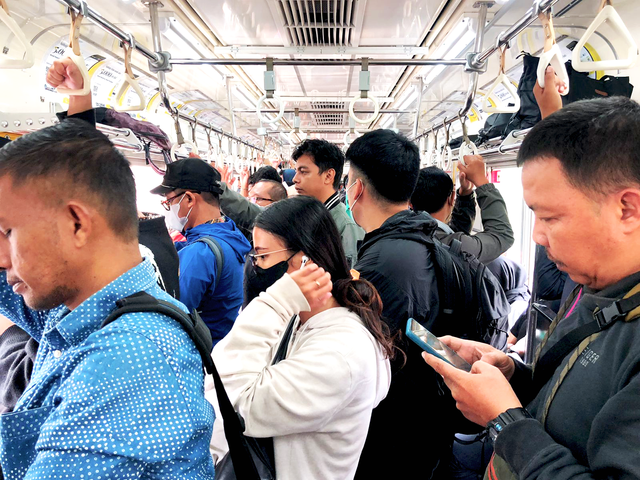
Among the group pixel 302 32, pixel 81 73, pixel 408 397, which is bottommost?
pixel 408 397

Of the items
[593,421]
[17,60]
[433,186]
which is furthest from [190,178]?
[593,421]

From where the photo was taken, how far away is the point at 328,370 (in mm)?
1214

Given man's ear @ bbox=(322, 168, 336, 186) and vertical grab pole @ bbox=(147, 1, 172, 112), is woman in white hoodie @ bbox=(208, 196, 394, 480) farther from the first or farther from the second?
vertical grab pole @ bbox=(147, 1, 172, 112)

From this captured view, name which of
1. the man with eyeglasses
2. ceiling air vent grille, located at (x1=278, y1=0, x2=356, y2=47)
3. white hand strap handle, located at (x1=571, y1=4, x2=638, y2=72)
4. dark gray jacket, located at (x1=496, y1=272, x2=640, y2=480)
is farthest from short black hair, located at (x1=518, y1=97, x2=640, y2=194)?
the man with eyeglasses

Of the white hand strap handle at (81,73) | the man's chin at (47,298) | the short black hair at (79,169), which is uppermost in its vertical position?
the white hand strap handle at (81,73)

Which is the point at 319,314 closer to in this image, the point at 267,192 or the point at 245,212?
the point at 245,212

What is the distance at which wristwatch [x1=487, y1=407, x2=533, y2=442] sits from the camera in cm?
91

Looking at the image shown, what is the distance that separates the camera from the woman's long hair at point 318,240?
61.2 inches

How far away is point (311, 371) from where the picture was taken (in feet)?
3.99

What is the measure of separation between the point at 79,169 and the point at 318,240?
38.5 inches

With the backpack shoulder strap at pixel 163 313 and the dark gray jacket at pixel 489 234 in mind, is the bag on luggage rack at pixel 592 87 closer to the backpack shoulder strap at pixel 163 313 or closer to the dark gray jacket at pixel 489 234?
the dark gray jacket at pixel 489 234

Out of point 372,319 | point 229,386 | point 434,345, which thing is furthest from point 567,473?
point 229,386

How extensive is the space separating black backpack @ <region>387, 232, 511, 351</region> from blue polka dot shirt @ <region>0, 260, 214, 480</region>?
1289 millimetres

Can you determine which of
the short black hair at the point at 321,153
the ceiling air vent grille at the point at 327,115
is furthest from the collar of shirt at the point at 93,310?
the ceiling air vent grille at the point at 327,115
